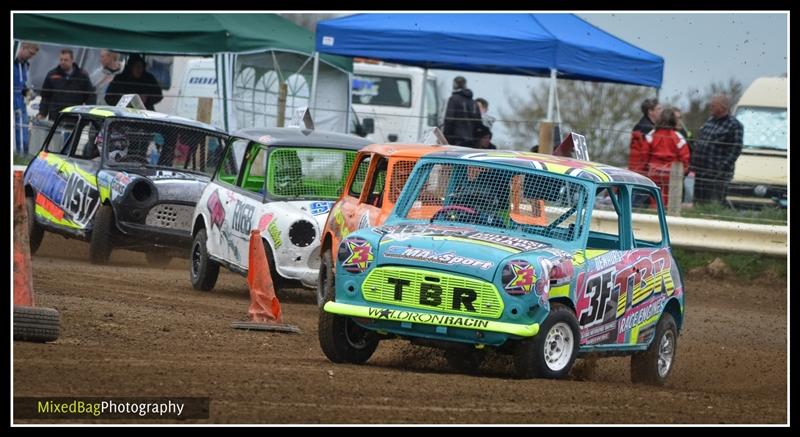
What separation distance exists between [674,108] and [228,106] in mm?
7069

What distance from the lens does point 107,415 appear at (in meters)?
6.32

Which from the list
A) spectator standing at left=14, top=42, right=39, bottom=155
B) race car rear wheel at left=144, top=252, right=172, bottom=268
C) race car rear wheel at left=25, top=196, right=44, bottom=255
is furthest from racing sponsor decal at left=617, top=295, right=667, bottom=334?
spectator standing at left=14, top=42, right=39, bottom=155

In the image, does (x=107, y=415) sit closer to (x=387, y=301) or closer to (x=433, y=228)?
(x=387, y=301)

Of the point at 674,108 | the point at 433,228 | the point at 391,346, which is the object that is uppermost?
the point at 674,108

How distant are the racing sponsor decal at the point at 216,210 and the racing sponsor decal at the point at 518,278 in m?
5.42

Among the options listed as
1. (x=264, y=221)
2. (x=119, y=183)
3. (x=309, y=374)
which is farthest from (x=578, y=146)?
(x=119, y=183)

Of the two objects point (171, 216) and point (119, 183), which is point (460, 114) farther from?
point (119, 183)

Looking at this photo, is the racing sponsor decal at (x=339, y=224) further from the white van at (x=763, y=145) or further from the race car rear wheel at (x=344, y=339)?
the white van at (x=763, y=145)

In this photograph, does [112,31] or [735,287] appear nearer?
[735,287]

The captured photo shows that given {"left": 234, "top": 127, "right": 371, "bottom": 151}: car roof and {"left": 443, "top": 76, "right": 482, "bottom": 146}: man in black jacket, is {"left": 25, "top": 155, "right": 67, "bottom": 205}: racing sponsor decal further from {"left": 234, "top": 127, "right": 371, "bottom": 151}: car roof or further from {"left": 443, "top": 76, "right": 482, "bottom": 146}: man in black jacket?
{"left": 443, "top": 76, "right": 482, "bottom": 146}: man in black jacket

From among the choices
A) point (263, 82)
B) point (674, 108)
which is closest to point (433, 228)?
point (674, 108)

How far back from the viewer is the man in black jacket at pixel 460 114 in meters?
18.9

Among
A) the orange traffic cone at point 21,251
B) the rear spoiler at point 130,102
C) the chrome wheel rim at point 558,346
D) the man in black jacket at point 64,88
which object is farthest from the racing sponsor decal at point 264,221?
the man in black jacket at point 64,88

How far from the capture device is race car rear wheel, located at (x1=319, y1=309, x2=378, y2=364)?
856cm
